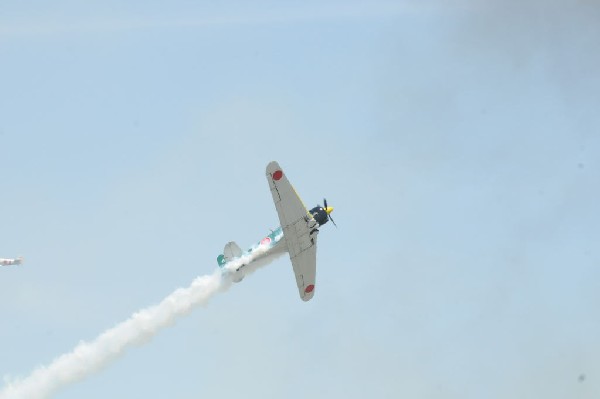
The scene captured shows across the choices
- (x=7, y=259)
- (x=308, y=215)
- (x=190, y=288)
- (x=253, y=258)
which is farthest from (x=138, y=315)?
(x=7, y=259)

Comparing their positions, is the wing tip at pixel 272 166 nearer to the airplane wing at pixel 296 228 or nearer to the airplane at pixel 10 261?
the airplane wing at pixel 296 228

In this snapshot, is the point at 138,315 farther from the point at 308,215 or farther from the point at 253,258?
the point at 308,215

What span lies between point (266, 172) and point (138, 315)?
17.8 m

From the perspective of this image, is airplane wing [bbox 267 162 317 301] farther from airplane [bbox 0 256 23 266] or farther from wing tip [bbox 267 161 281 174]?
airplane [bbox 0 256 23 266]

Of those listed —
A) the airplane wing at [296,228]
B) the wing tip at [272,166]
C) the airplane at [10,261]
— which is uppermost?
the airplane at [10,261]

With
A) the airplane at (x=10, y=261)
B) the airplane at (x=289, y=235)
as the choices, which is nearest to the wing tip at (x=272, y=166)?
the airplane at (x=289, y=235)

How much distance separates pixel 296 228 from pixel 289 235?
3.02ft

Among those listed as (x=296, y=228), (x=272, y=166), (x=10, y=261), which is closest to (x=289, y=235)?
(x=296, y=228)

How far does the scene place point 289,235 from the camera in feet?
254

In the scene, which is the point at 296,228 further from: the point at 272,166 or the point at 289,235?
the point at 272,166

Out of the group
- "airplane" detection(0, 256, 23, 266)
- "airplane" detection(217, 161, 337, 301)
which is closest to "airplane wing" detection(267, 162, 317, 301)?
"airplane" detection(217, 161, 337, 301)

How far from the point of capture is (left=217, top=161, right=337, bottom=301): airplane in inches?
2931

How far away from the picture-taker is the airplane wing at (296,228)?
74250mm

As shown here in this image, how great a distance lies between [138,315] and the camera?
266 feet
